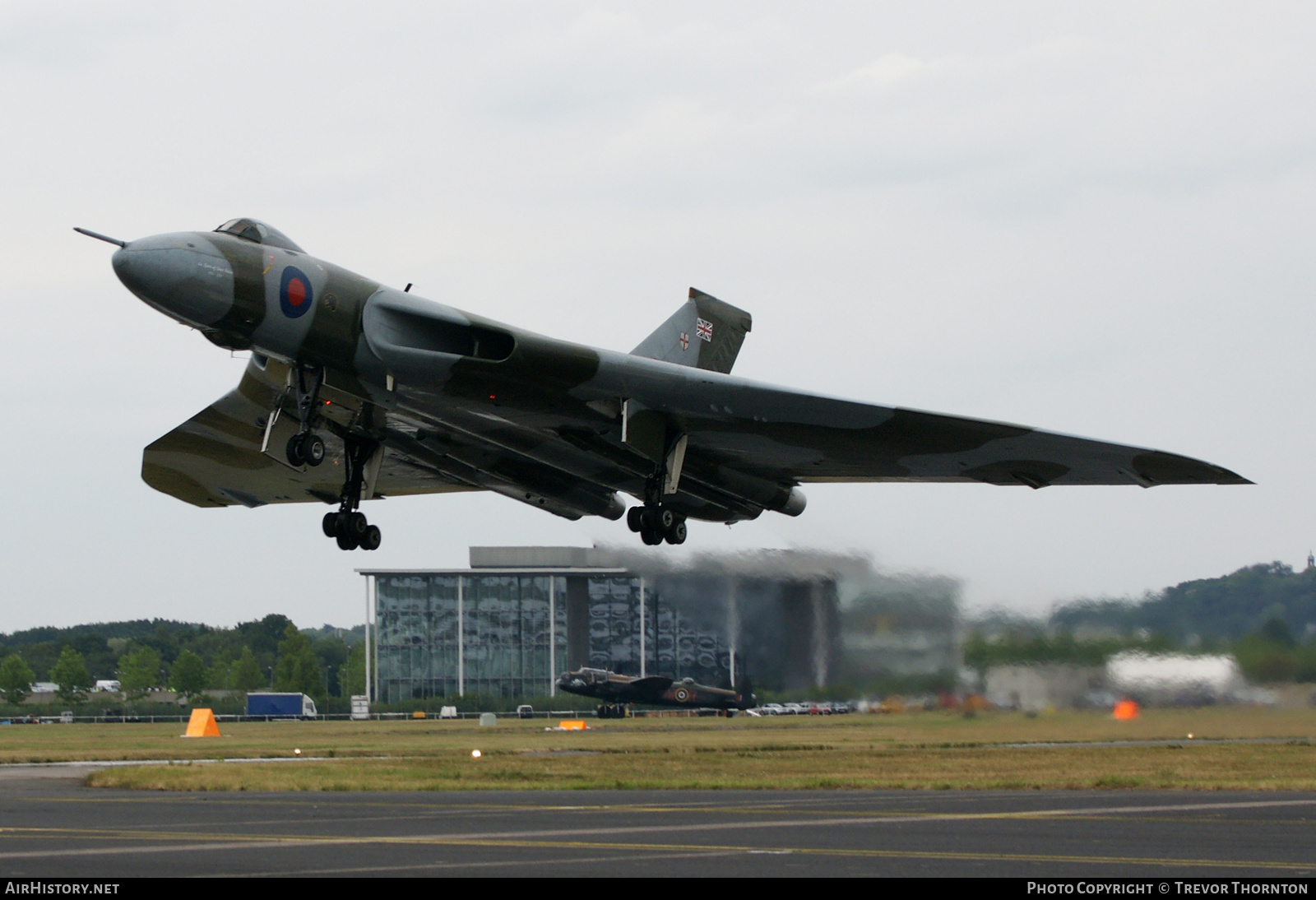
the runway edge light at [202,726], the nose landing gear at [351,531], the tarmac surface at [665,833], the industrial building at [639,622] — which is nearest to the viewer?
the tarmac surface at [665,833]

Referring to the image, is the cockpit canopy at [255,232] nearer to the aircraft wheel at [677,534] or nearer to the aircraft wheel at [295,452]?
the aircraft wheel at [295,452]

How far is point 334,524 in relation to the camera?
2050cm

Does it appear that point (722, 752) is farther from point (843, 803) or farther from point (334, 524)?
point (334, 524)

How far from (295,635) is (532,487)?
3776 inches

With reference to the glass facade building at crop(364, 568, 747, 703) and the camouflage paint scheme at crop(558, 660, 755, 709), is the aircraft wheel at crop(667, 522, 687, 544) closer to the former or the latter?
the glass facade building at crop(364, 568, 747, 703)

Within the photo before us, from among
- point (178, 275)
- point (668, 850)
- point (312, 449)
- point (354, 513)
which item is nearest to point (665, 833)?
point (668, 850)

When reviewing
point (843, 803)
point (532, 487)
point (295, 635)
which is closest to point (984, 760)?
point (843, 803)

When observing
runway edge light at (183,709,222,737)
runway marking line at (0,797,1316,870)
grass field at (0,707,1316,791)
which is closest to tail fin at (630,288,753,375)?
grass field at (0,707,1316,791)

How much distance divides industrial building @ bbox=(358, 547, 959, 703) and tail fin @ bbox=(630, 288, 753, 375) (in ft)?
12.1

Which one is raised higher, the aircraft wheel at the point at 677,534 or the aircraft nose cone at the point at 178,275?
the aircraft nose cone at the point at 178,275

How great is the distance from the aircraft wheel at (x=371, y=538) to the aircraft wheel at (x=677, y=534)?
445 centimetres

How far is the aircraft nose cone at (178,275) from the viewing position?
16125 millimetres

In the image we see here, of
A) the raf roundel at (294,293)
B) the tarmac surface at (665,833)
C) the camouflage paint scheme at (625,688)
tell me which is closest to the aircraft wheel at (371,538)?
the tarmac surface at (665,833)

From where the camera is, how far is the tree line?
106m
